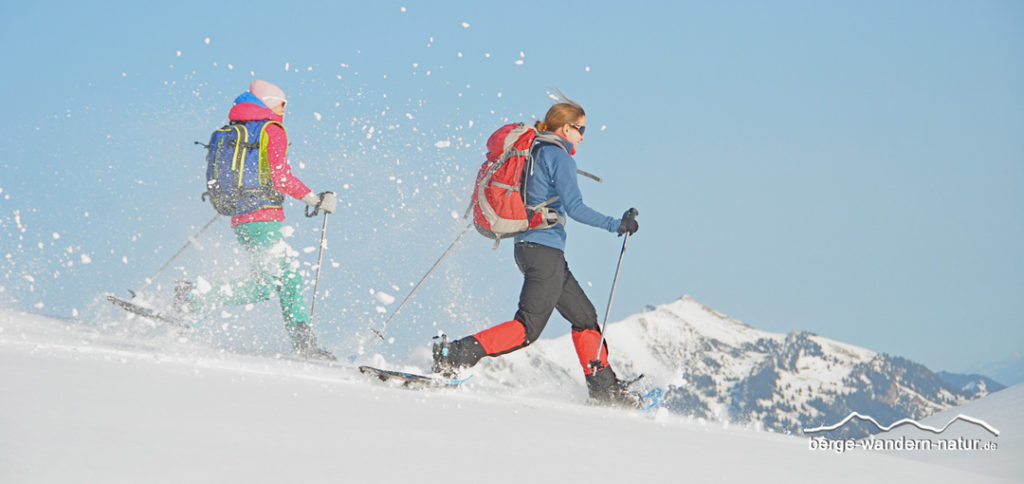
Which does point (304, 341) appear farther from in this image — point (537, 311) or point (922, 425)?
point (922, 425)

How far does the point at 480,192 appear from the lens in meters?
6.12

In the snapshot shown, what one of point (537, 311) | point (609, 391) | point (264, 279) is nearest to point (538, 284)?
point (537, 311)

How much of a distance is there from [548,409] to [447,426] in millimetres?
1518

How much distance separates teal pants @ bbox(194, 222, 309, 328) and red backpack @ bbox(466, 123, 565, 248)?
8.89 ft

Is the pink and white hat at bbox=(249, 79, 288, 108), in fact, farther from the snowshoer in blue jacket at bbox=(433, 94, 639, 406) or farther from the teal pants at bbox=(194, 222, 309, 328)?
the snowshoer in blue jacket at bbox=(433, 94, 639, 406)

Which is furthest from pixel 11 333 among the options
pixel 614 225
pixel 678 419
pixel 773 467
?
pixel 773 467

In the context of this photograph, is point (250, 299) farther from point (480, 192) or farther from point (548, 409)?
point (548, 409)

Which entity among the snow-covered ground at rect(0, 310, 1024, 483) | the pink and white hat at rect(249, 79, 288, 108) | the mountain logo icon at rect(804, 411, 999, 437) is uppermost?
the pink and white hat at rect(249, 79, 288, 108)

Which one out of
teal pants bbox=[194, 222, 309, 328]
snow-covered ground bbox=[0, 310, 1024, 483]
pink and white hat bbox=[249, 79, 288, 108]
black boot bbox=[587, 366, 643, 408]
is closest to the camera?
snow-covered ground bbox=[0, 310, 1024, 483]

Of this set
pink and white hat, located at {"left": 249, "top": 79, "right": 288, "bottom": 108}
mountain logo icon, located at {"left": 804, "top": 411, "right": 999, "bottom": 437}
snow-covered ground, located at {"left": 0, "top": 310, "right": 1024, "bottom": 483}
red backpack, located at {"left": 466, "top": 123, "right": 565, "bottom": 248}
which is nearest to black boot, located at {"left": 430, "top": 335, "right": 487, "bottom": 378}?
snow-covered ground, located at {"left": 0, "top": 310, "right": 1024, "bottom": 483}

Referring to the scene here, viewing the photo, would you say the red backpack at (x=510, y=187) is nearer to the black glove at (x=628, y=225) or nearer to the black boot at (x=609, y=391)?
the black glove at (x=628, y=225)

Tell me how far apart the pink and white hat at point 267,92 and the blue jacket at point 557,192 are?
11.5ft

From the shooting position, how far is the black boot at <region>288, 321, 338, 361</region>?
26.2 ft

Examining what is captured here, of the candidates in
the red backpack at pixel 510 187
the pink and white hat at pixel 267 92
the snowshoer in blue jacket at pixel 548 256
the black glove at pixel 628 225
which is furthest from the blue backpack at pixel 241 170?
the black glove at pixel 628 225
